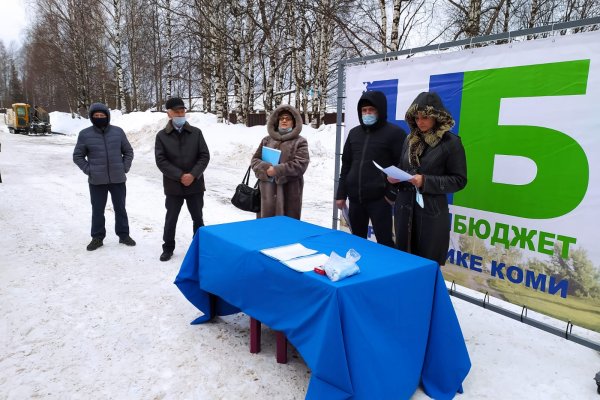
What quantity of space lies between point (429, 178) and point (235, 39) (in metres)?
13.8

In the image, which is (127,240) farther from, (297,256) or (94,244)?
(297,256)

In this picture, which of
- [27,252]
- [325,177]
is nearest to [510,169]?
[27,252]

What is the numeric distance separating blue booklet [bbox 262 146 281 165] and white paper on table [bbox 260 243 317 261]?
185cm

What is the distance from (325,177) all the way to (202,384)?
28.3 ft

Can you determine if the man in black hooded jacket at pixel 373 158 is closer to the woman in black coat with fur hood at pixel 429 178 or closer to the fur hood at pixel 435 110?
the woman in black coat with fur hood at pixel 429 178

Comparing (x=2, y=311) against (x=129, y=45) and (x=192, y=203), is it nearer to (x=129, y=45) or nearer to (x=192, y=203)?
(x=192, y=203)

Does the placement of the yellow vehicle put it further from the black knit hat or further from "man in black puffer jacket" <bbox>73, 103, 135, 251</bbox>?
the black knit hat

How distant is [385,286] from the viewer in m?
2.29

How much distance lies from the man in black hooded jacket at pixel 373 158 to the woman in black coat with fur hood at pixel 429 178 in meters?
0.30

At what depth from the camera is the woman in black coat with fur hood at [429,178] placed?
3.00 metres

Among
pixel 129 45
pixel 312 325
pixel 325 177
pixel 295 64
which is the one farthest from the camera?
pixel 129 45

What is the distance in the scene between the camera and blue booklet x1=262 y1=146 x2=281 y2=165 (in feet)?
14.7

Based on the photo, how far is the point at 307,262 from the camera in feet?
8.14

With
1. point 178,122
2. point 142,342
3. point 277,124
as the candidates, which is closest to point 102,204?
point 178,122
